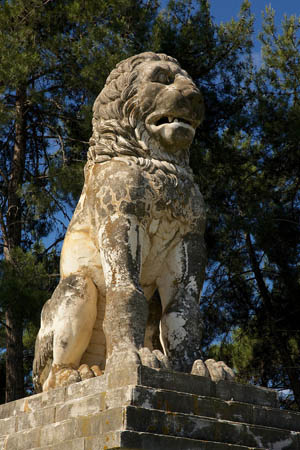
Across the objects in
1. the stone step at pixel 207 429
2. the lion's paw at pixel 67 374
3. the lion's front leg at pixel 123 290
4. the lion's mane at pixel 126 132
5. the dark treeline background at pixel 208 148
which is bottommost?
the stone step at pixel 207 429

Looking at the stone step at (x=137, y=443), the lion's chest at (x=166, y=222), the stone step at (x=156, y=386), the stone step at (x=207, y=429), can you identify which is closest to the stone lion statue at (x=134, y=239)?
the lion's chest at (x=166, y=222)

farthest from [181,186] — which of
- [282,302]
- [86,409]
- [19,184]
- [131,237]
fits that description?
[282,302]

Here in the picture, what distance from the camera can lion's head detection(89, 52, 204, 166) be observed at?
5.36 metres

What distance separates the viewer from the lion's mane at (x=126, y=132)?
5367mm

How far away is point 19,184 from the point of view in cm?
1133

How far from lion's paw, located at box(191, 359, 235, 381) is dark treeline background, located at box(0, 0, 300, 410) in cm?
594

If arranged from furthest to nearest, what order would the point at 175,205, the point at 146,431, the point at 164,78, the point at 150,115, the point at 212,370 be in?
the point at 164,78 < the point at 150,115 < the point at 175,205 < the point at 212,370 < the point at 146,431

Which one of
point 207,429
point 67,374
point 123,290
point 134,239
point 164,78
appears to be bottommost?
point 207,429

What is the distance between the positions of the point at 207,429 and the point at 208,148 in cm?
768

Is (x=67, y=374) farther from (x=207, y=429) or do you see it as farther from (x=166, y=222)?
(x=166, y=222)

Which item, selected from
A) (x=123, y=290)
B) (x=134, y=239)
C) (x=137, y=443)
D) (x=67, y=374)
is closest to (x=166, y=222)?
(x=134, y=239)

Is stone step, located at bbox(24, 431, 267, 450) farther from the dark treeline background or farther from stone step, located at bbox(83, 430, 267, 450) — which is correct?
the dark treeline background

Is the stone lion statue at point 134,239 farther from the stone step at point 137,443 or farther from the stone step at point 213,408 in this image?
the stone step at point 137,443

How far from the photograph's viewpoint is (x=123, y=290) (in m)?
4.84
